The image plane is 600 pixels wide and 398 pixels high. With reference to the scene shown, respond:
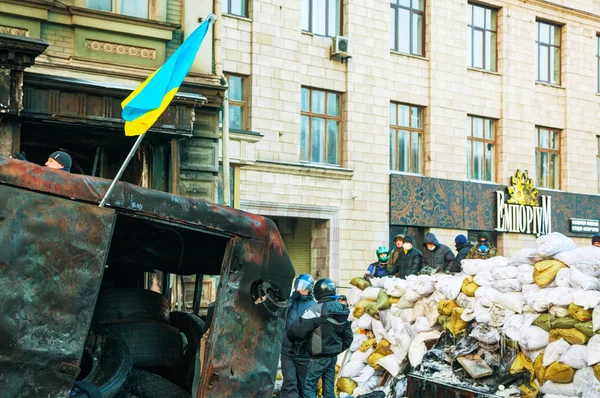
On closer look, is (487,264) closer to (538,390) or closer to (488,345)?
(488,345)

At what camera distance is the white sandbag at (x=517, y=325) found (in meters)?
10.8

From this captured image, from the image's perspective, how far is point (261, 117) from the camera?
69.6ft

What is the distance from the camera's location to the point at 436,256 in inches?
583

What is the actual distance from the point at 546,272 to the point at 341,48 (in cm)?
1240

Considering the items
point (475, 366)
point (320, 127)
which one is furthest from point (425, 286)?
point (320, 127)

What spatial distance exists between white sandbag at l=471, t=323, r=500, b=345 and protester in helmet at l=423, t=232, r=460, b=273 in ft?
10.0

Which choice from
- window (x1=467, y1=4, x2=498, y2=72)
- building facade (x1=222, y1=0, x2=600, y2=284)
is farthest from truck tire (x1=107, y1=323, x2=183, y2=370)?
window (x1=467, y1=4, x2=498, y2=72)

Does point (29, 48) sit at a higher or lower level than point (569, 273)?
higher

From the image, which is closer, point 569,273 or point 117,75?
point 569,273

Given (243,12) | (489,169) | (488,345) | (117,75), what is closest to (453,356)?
(488,345)

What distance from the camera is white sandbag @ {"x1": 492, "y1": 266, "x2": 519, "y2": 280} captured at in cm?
1154

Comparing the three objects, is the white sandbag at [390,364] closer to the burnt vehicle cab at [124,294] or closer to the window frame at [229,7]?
the burnt vehicle cab at [124,294]

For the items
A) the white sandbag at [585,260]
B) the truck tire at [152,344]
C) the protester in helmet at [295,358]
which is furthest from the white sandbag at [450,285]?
the truck tire at [152,344]

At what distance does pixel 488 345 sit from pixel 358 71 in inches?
512
